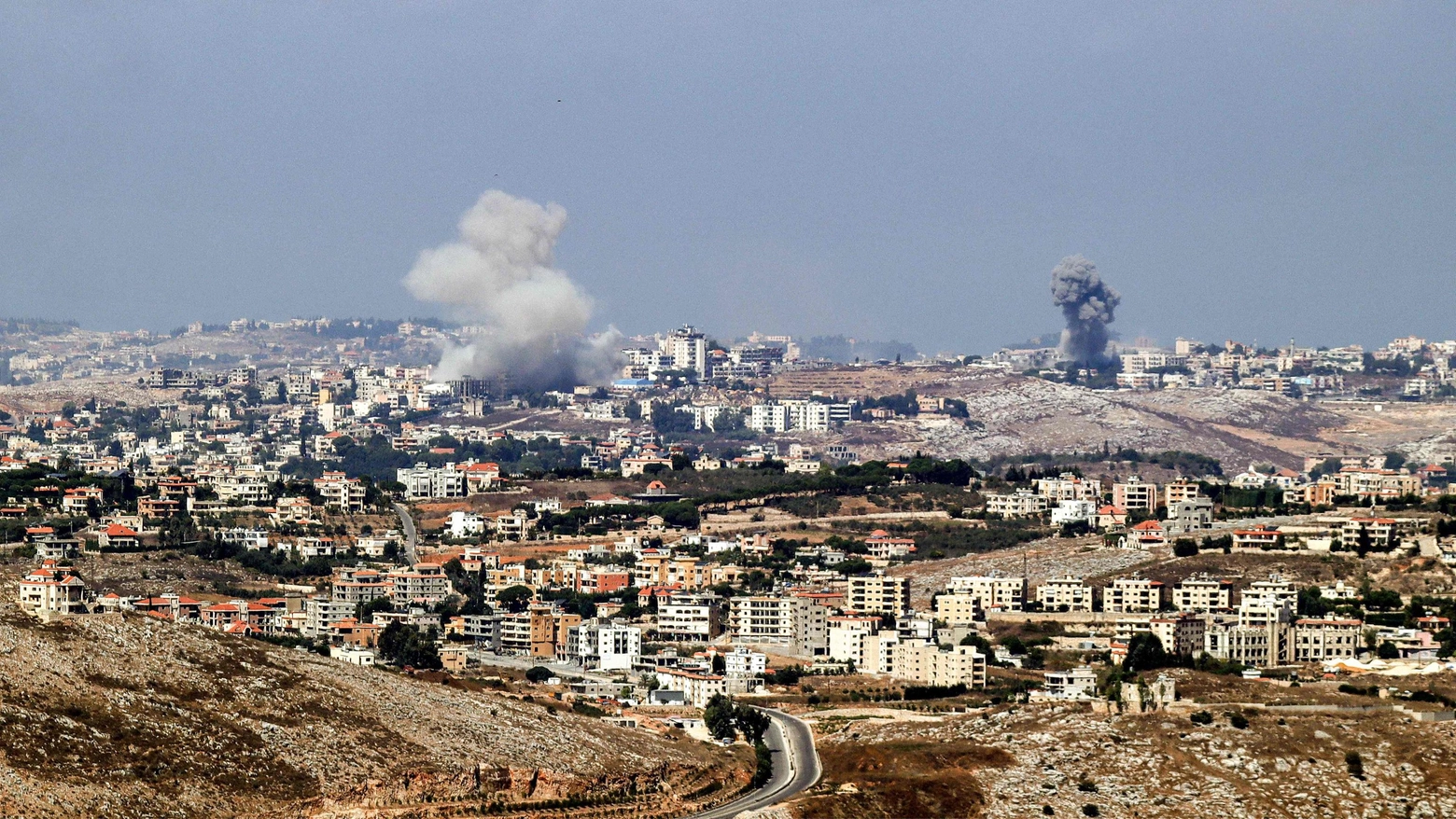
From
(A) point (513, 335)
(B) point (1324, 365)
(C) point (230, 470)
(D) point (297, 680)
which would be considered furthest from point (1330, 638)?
(B) point (1324, 365)

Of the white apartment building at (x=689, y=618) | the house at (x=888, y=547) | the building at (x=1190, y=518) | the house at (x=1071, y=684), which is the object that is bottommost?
the house at (x=1071, y=684)

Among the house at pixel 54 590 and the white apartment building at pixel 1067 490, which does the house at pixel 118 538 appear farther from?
the white apartment building at pixel 1067 490

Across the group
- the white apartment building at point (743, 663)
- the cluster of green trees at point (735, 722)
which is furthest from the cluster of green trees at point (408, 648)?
the cluster of green trees at point (735, 722)

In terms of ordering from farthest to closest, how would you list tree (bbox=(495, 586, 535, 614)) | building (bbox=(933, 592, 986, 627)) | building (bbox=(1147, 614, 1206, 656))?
1. tree (bbox=(495, 586, 535, 614))
2. building (bbox=(933, 592, 986, 627))
3. building (bbox=(1147, 614, 1206, 656))

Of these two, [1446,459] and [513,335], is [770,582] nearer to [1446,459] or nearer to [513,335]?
[1446,459]

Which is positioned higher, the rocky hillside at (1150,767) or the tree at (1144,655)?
the tree at (1144,655)

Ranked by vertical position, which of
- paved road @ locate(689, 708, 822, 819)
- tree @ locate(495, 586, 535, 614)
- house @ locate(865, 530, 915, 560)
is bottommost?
paved road @ locate(689, 708, 822, 819)

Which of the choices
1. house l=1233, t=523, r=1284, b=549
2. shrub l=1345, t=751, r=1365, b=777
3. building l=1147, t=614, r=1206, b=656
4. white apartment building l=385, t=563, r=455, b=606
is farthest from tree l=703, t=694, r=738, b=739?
house l=1233, t=523, r=1284, b=549

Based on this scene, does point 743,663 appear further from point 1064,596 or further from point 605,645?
point 1064,596

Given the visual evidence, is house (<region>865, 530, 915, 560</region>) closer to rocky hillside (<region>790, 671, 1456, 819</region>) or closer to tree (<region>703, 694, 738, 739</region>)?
tree (<region>703, 694, 738, 739</region>)
